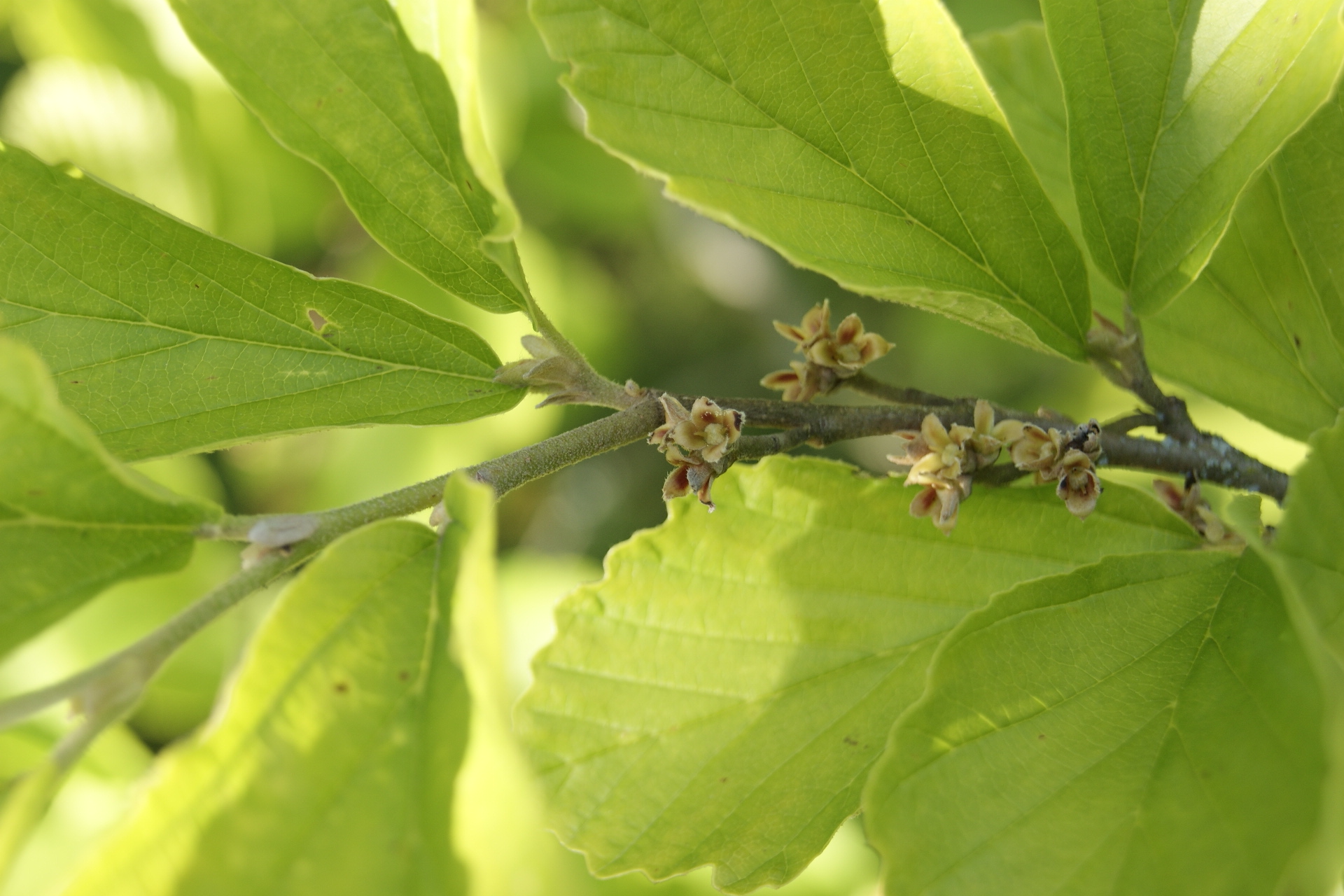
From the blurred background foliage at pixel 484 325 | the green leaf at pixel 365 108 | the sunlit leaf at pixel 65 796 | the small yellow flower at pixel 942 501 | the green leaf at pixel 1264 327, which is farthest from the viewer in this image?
the blurred background foliage at pixel 484 325

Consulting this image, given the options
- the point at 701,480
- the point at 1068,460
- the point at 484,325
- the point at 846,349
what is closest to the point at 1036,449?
the point at 1068,460

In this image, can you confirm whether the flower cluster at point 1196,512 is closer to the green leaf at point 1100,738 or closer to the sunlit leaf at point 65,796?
the green leaf at point 1100,738

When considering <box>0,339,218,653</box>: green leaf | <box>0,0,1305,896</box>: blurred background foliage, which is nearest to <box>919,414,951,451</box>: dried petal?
<box>0,339,218,653</box>: green leaf

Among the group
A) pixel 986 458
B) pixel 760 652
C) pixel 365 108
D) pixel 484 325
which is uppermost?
pixel 484 325

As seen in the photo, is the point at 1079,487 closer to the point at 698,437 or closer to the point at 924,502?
the point at 924,502

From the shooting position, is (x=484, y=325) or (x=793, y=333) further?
(x=484, y=325)

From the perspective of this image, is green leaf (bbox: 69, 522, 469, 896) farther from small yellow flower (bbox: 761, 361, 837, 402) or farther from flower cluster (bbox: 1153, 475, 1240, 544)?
flower cluster (bbox: 1153, 475, 1240, 544)

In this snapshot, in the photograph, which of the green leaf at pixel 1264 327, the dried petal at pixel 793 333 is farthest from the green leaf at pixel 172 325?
the green leaf at pixel 1264 327
